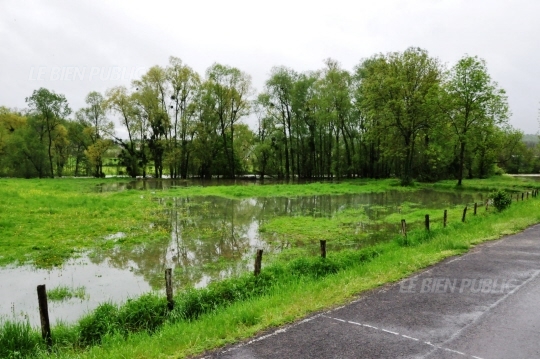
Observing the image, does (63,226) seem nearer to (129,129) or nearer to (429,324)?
(429,324)

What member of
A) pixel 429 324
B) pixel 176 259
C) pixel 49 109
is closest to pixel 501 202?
pixel 429 324

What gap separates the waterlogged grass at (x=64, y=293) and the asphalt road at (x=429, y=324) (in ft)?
18.5

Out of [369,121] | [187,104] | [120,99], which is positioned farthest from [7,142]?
[369,121]

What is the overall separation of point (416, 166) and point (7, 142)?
60.3m

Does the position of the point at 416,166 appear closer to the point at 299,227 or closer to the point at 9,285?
the point at 299,227

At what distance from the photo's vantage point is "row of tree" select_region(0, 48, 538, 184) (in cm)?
4497

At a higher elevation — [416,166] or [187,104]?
[187,104]

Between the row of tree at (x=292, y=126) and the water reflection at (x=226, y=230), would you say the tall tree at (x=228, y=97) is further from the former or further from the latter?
the water reflection at (x=226, y=230)

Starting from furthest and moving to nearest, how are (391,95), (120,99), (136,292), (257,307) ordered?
(120,99)
(391,95)
(136,292)
(257,307)

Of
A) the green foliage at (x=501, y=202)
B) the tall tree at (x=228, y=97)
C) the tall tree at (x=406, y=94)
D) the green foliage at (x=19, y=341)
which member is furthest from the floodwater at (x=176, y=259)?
the tall tree at (x=228, y=97)

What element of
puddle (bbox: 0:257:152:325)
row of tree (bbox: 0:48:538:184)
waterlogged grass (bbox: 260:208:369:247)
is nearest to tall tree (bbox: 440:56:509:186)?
row of tree (bbox: 0:48:538:184)

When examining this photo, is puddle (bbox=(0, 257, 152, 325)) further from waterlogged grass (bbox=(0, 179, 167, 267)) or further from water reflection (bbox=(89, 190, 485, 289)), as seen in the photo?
waterlogged grass (bbox=(0, 179, 167, 267))

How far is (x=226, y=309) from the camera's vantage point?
845 cm

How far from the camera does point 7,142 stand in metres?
55.5
